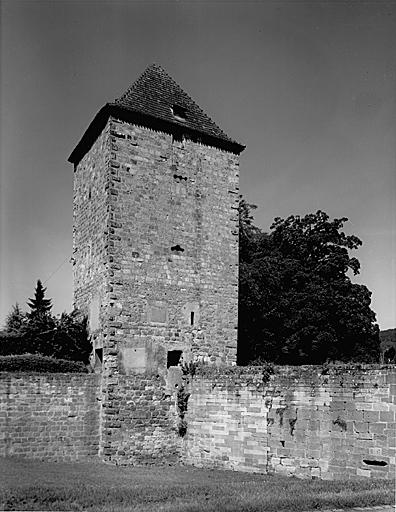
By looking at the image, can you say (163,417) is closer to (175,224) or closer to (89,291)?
(89,291)

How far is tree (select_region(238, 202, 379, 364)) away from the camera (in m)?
28.9

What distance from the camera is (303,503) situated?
8.98 m

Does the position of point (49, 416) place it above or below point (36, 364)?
below

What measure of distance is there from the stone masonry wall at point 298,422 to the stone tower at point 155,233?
222 cm

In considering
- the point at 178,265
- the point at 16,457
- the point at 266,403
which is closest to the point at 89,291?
the point at 178,265

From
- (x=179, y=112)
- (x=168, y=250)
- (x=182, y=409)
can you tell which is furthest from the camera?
(x=179, y=112)

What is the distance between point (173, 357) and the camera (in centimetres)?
1930

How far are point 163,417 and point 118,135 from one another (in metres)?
8.59

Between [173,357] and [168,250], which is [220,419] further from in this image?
[168,250]

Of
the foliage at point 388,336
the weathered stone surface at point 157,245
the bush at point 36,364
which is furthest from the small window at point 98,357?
the foliage at point 388,336

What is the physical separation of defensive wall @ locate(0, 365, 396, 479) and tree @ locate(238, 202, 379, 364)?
10811 millimetres

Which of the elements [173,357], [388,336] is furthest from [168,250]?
[388,336]

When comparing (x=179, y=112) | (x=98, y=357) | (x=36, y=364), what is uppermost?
(x=179, y=112)

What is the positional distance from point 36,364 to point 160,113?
876 cm
